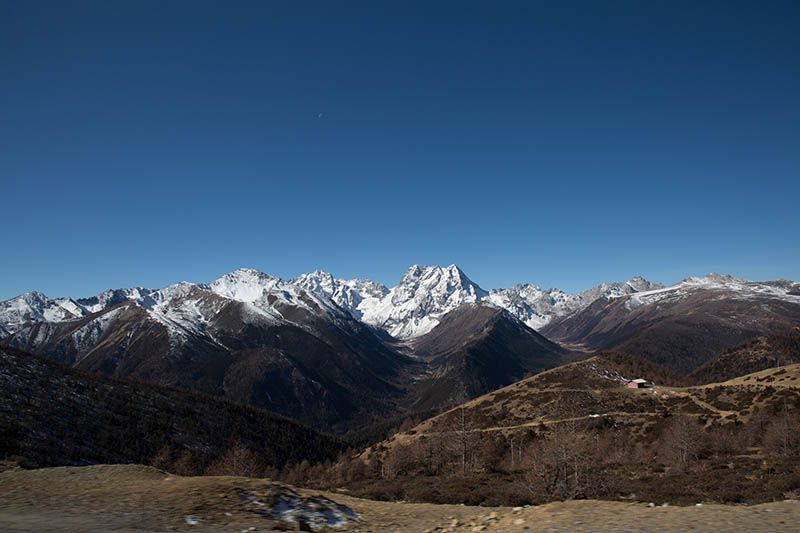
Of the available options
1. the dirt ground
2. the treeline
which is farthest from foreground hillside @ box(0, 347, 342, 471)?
the dirt ground

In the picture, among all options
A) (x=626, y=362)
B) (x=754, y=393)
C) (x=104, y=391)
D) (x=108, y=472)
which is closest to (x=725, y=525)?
(x=108, y=472)

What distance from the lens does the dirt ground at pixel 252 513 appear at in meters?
16.9

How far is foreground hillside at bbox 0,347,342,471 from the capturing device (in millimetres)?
105562

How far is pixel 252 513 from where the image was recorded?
18.7 m

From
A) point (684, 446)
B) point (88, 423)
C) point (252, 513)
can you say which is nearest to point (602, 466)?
point (684, 446)

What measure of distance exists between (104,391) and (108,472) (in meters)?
185

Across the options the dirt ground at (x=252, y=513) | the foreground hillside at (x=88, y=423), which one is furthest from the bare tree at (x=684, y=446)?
the foreground hillside at (x=88, y=423)

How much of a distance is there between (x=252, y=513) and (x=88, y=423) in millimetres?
163032

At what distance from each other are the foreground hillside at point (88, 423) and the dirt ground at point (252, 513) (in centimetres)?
7957

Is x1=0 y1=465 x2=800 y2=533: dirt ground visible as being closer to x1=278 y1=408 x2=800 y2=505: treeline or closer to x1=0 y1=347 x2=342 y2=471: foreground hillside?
x1=278 y1=408 x2=800 y2=505: treeline

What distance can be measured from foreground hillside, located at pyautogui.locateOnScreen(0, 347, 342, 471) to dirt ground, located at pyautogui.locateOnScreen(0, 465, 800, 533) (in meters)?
79.6

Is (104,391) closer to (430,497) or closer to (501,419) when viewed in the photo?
(501,419)

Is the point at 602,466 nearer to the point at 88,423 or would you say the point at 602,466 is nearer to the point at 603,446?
the point at 603,446

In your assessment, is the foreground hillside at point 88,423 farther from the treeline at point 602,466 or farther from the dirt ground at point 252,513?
the dirt ground at point 252,513
